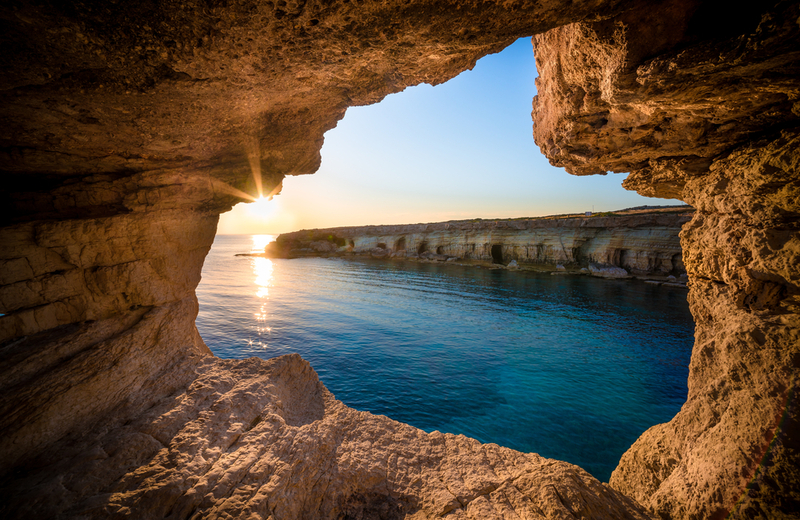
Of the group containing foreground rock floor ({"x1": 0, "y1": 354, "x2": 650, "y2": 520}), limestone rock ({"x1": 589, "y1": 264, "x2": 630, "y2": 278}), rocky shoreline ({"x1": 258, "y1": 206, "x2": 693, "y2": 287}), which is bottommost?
limestone rock ({"x1": 589, "y1": 264, "x2": 630, "y2": 278})

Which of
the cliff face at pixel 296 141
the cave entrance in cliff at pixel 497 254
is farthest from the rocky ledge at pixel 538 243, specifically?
the cliff face at pixel 296 141

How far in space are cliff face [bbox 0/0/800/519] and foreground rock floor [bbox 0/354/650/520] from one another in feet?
0.11

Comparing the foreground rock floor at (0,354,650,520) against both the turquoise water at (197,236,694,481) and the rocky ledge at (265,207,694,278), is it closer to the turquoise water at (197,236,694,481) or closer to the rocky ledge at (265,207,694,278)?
the turquoise water at (197,236,694,481)

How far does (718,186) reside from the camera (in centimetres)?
481

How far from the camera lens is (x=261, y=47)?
3344mm

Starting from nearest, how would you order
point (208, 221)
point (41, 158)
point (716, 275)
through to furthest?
point (716, 275) → point (41, 158) → point (208, 221)

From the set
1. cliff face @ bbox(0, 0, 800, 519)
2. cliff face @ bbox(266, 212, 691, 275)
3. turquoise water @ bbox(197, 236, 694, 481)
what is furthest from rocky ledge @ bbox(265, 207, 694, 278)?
cliff face @ bbox(0, 0, 800, 519)

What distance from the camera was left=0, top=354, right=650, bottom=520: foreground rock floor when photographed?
349 centimetres

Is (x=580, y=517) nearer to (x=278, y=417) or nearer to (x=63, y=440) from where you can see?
(x=278, y=417)

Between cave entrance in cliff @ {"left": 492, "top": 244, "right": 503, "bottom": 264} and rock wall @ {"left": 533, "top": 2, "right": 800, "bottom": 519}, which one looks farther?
cave entrance in cliff @ {"left": 492, "top": 244, "right": 503, "bottom": 264}

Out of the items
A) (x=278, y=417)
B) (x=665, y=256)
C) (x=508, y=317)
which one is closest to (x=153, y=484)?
(x=278, y=417)

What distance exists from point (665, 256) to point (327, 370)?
Answer: 38747mm

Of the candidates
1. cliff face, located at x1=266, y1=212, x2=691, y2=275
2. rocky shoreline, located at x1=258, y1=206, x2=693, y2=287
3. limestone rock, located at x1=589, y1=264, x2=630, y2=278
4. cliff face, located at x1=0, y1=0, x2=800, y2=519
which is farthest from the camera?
limestone rock, located at x1=589, y1=264, x2=630, y2=278

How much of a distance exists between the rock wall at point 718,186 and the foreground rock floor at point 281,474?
1.50 m
